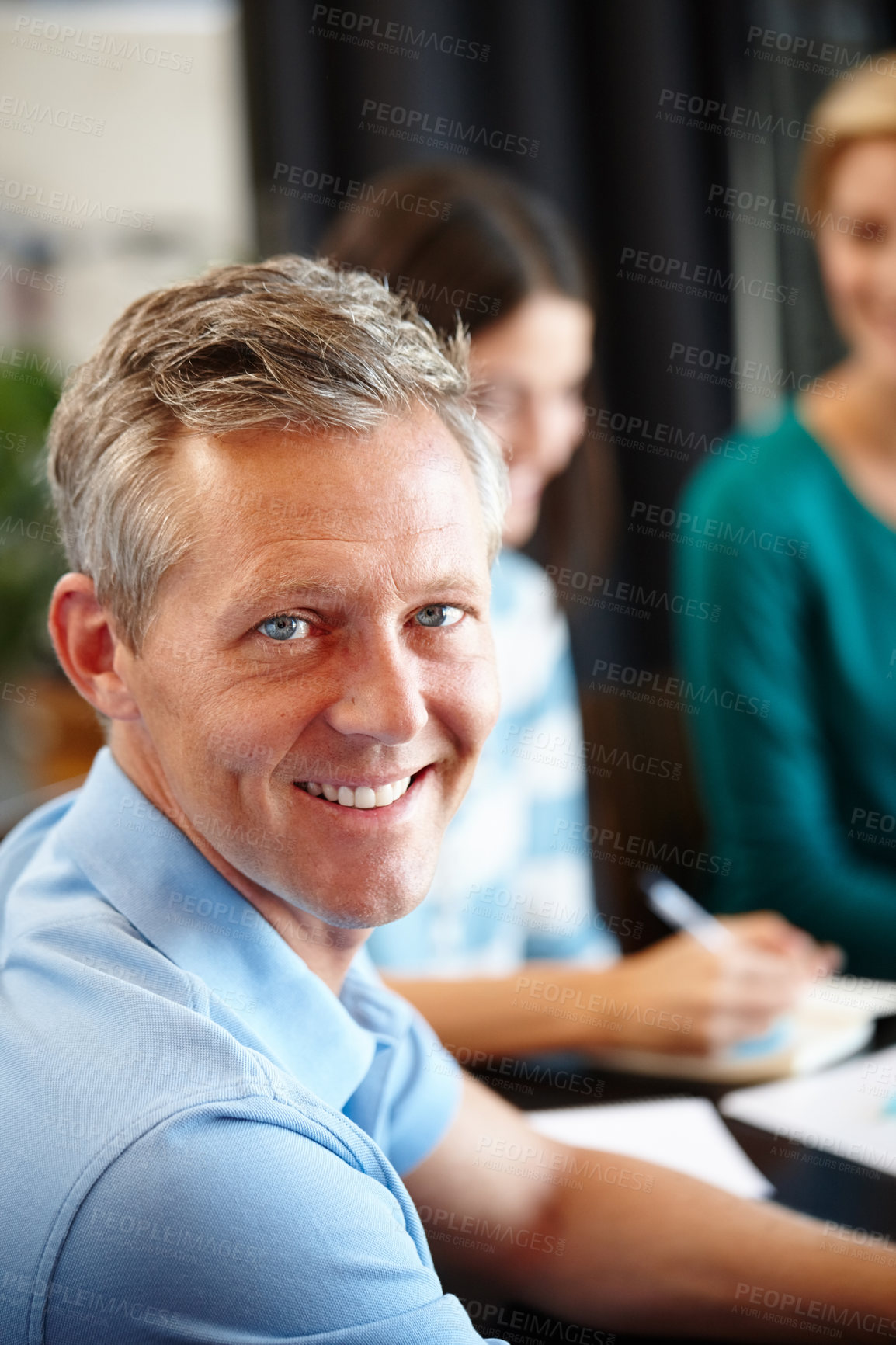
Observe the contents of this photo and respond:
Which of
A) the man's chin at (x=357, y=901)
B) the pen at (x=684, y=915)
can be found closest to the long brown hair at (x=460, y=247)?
the pen at (x=684, y=915)

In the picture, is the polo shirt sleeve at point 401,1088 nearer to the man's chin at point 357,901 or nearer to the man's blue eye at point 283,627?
the man's chin at point 357,901

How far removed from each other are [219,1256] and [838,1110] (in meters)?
0.80

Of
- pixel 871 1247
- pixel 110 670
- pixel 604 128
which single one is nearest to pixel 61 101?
pixel 604 128

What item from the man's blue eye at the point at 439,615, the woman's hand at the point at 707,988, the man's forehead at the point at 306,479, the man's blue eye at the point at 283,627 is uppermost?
the man's forehead at the point at 306,479

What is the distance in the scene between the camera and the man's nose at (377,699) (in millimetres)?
810

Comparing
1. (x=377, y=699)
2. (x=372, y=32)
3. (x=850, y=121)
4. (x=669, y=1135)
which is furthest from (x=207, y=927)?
(x=372, y=32)

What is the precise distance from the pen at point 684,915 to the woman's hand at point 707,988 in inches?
0.6

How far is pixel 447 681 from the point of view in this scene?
2.85 feet

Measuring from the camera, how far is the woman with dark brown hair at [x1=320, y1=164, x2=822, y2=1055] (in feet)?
4.88

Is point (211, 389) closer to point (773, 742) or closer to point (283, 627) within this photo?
point (283, 627)

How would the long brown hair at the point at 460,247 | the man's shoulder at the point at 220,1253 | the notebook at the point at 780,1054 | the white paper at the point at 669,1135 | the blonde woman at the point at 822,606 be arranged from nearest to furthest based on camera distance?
the man's shoulder at the point at 220,1253 < the white paper at the point at 669,1135 < the notebook at the point at 780,1054 < the long brown hair at the point at 460,247 < the blonde woman at the point at 822,606

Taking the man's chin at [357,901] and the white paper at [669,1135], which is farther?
the white paper at [669,1135]

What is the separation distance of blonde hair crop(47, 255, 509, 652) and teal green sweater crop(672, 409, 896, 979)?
1205 millimetres

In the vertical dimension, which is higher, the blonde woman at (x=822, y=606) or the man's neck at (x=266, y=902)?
the man's neck at (x=266, y=902)
